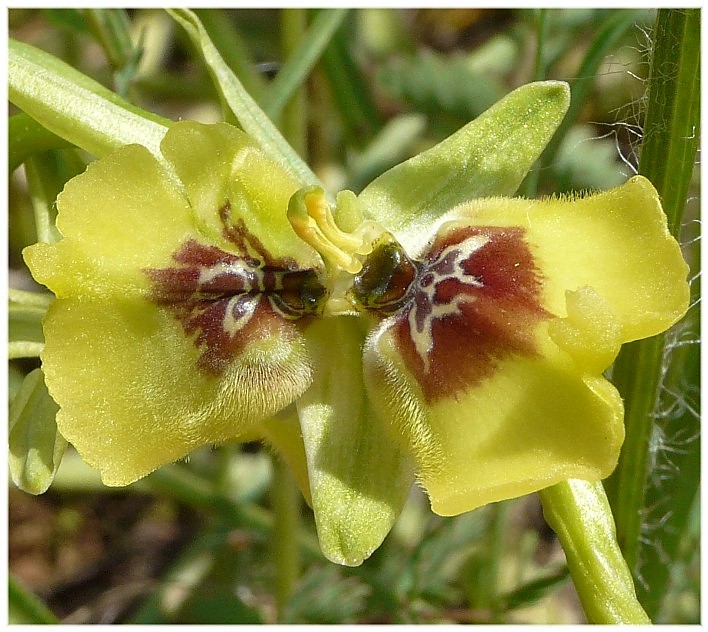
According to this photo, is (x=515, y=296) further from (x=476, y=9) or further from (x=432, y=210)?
(x=476, y=9)

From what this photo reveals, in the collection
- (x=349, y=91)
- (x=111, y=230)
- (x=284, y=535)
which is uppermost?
(x=111, y=230)

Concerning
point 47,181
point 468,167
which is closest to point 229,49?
point 47,181

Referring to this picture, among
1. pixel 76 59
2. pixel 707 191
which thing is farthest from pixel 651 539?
pixel 76 59

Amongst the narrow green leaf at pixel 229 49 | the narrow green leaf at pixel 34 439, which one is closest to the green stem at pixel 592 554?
the narrow green leaf at pixel 34 439

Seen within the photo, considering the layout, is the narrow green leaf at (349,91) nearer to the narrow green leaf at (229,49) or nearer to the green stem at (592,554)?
the narrow green leaf at (229,49)

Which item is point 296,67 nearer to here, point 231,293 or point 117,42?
point 117,42

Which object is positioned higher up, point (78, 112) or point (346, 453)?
point (78, 112)

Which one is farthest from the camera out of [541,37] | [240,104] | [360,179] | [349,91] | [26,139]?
[349,91]

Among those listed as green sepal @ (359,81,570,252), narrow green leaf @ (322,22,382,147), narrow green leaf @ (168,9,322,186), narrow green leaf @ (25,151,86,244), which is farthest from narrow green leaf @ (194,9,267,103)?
green sepal @ (359,81,570,252)
